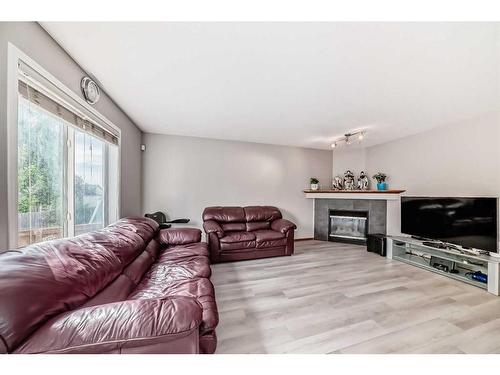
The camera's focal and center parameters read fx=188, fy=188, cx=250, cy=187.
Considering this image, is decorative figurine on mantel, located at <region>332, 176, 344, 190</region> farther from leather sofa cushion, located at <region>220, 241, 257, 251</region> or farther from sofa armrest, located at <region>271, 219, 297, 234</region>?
leather sofa cushion, located at <region>220, 241, 257, 251</region>

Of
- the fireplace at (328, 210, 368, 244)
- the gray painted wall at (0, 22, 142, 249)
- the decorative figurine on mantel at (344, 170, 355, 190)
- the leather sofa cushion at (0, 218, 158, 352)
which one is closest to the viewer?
the leather sofa cushion at (0, 218, 158, 352)

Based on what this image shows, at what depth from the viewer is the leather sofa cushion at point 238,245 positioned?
3.12 meters

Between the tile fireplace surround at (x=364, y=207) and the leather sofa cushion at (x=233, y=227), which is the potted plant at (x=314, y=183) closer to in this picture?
the tile fireplace surround at (x=364, y=207)

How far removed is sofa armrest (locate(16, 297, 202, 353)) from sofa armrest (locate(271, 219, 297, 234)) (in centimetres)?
270

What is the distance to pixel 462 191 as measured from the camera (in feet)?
9.27

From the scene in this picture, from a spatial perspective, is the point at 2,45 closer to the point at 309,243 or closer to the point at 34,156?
the point at 34,156

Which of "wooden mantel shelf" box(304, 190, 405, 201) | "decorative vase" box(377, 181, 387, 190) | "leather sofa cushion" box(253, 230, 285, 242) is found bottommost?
"leather sofa cushion" box(253, 230, 285, 242)

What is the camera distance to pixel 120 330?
0.78 m

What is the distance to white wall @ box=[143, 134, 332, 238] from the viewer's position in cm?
371

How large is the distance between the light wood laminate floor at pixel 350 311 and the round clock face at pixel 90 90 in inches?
95.7

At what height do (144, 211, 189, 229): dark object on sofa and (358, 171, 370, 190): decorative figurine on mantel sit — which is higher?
(358, 171, 370, 190): decorative figurine on mantel

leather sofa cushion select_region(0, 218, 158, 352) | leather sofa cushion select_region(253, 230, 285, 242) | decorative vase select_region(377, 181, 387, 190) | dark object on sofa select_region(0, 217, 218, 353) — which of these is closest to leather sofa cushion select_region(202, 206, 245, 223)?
leather sofa cushion select_region(253, 230, 285, 242)

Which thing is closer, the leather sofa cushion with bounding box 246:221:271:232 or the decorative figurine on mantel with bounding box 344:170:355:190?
the leather sofa cushion with bounding box 246:221:271:232
